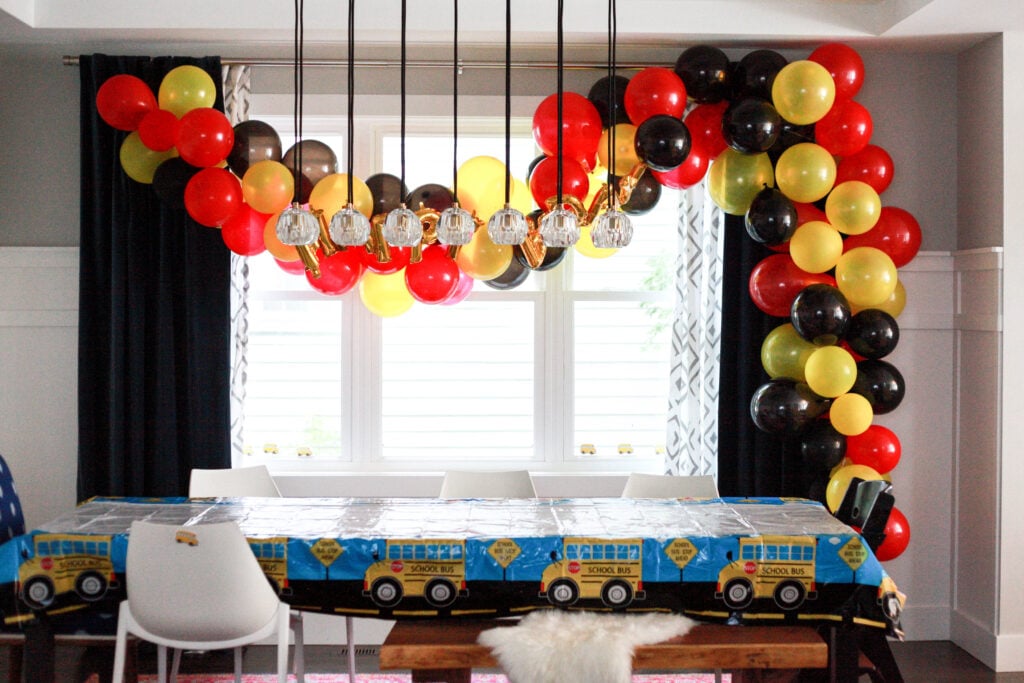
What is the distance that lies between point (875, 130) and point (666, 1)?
1.13 meters

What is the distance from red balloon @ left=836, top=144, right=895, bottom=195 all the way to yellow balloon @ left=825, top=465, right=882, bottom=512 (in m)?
1.13

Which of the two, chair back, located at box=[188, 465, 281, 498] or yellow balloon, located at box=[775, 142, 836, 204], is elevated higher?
yellow balloon, located at box=[775, 142, 836, 204]

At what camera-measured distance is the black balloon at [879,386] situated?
11.7ft

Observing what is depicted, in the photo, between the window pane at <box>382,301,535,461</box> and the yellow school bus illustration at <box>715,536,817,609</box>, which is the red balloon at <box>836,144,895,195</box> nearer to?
the window pane at <box>382,301,535,461</box>

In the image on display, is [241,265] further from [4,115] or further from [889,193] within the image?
[889,193]

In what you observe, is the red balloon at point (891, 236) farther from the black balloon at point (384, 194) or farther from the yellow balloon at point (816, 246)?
the black balloon at point (384, 194)

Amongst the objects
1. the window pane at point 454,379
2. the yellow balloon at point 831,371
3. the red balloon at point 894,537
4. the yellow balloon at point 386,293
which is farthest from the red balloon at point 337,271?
the red balloon at point 894,537

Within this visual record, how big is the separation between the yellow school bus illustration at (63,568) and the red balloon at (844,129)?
9.64ft

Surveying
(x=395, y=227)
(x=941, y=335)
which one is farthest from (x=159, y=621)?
(x=941, y=335)

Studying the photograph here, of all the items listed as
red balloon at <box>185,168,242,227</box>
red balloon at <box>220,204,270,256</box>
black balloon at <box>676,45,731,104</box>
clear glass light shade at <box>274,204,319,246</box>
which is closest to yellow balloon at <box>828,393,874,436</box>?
black balloon at <box>676,45,731,104</box>

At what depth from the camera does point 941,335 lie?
409cm

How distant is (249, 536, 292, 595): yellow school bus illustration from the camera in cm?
272

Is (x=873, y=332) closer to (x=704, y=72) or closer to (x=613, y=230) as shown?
(x=704, y=72)

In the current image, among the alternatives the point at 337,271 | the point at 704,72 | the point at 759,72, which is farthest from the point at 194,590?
the point at 759,72
